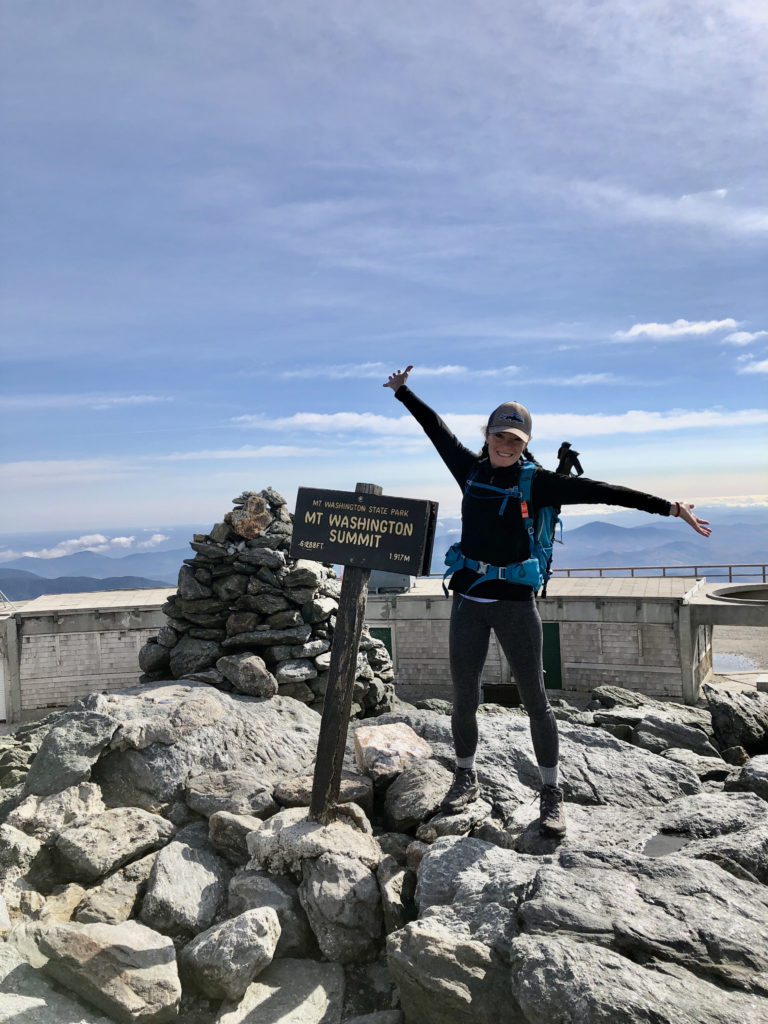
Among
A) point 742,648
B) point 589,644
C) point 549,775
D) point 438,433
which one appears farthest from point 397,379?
point 742,648

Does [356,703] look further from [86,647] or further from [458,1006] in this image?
[86,647]

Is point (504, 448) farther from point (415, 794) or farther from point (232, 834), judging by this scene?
point (232, 834)

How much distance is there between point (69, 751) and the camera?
7586 millimetres

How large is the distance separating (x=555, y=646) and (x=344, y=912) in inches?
984

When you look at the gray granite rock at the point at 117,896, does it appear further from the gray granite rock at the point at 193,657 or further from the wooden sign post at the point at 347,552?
the gray granite rock at the point at 193,657

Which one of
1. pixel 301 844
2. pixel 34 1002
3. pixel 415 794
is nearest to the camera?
pixel 34 1002

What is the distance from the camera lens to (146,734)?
8.05 metres

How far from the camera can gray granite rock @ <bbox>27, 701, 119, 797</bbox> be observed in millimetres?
7441

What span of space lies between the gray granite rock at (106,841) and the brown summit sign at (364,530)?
2.82 m

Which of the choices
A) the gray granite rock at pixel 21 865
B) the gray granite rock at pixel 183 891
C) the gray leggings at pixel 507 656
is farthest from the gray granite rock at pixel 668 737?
the gray granite rock at pixel 21 865

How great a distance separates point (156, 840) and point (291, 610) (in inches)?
181

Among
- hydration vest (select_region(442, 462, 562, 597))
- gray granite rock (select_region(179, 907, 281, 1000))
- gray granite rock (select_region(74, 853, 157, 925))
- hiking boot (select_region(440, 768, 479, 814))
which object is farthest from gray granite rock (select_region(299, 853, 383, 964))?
hydration vest (select_region(442, 462, 562, 597))

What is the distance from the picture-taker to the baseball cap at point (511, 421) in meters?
6.01

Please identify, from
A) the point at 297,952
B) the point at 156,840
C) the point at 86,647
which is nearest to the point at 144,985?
the point at 297,952
